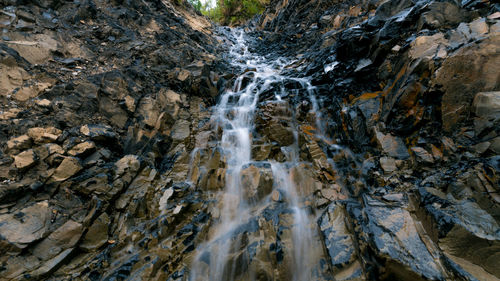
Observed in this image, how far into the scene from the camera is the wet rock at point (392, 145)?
13.1 ft

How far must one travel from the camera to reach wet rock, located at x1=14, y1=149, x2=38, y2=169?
3.50 meters

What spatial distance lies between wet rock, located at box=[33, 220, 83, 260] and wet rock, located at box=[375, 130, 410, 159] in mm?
6491

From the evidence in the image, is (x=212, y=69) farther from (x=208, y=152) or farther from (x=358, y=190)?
(x=358, y=190)

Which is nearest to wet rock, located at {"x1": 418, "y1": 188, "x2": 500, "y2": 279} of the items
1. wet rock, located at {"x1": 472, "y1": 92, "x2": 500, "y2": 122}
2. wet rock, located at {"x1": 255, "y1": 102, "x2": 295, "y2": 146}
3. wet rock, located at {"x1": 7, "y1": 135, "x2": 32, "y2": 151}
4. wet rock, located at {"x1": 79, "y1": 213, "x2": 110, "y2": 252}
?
wet rock, located at {"x1": 472, "y1": 92, "x2": 500, "y2": 122}

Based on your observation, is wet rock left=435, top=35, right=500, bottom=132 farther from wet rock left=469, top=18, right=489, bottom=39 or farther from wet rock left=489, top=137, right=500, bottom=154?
wet rock left=489, top=137, right=500, bottom=154

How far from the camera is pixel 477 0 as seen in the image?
429 cm

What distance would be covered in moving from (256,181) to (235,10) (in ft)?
91.7

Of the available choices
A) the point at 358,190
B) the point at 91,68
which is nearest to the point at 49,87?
the point at 91,68

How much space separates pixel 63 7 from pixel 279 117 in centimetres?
835

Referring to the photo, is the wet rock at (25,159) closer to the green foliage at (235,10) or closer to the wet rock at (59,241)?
the wet rock at (59,241)

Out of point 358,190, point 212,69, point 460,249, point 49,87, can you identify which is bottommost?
point 460,249

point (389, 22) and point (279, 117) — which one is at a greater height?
point (389, 22)

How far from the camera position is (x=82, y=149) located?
414cm

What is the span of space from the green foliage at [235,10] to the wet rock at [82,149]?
25870 millimetres
